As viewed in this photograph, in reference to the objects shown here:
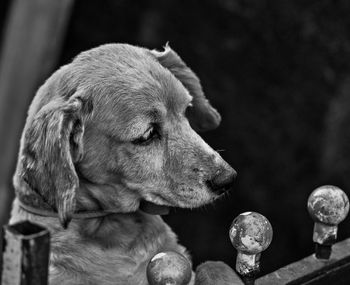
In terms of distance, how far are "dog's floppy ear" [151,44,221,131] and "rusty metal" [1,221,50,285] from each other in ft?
5.05

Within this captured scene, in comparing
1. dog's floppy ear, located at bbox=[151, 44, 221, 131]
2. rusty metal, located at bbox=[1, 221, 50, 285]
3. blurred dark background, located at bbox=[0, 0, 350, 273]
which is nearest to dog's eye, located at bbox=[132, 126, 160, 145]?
dog's floppy ear, located at bbox=[151, 44, 221, 131]

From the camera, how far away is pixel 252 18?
556cm

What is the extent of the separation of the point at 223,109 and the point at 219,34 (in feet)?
2.21

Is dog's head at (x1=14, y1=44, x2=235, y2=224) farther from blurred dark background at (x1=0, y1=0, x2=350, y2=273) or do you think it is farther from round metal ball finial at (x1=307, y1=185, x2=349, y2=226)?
blurred dark background at (x1=0, y1=0, x2=350, y2=273)

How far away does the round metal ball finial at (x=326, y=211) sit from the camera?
6.97 ft

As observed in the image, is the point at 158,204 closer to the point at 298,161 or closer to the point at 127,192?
the point at 127,192

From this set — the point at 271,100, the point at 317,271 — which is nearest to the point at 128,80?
the point at 317,271

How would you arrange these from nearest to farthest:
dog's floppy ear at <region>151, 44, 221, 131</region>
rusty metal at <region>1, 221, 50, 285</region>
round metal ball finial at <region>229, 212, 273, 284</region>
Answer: rusty metal at <region>1, 221, 50, 285</region>, round metal ball finial at <region>229, 212, 273, 284</region>, dog's floppy ear at <region>151, 44, 221, 131</region>

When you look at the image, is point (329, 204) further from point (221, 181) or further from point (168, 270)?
point (168, 270)

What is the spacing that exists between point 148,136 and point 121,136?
0.12 m

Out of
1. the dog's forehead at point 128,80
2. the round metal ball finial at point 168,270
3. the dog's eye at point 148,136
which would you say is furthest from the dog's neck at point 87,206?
the round metal ball finial at point 168,270

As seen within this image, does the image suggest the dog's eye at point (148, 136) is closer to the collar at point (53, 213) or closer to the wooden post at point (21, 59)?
the collar at point (53, 213)

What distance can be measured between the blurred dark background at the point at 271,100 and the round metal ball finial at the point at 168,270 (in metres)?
3.79

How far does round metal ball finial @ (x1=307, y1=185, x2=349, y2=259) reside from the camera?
6.97 ft
